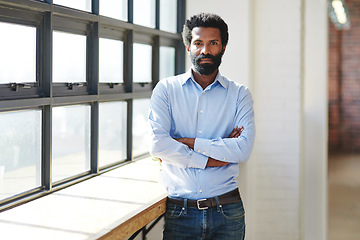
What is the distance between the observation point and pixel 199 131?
8.71 ft

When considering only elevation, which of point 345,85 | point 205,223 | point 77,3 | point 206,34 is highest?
point 77,3

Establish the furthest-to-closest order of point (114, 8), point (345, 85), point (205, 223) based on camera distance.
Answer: point (345, 85)
point (114, 8)
point (205, 223)

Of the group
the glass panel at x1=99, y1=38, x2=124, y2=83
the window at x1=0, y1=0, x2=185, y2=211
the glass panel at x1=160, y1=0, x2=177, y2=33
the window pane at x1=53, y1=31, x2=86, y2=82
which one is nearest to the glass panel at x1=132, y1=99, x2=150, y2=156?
the window at x1=0, y1=0, x2=185, y2=211

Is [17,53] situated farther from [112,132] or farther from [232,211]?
[232,211]

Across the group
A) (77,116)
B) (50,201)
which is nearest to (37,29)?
(77,116)

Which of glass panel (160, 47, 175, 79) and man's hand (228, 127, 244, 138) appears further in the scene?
glass panel (160, 47, 175, 79)

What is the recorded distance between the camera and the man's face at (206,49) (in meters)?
2.59

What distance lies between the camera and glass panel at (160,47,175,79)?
4.41 metres

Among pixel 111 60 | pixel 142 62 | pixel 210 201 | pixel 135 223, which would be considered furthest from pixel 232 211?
pixel 142 62

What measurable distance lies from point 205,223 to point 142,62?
180cm

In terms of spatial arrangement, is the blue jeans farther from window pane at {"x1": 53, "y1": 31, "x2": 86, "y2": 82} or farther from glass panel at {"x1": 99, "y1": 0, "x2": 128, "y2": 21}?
glass panel at {"x1": 99, "y1": 0, "x2": 128, "y2": 21}

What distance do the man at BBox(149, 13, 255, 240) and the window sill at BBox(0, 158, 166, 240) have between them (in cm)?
16

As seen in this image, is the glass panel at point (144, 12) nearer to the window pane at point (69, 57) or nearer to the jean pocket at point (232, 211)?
the window pane at point (69, 57)

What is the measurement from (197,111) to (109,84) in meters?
1.04
